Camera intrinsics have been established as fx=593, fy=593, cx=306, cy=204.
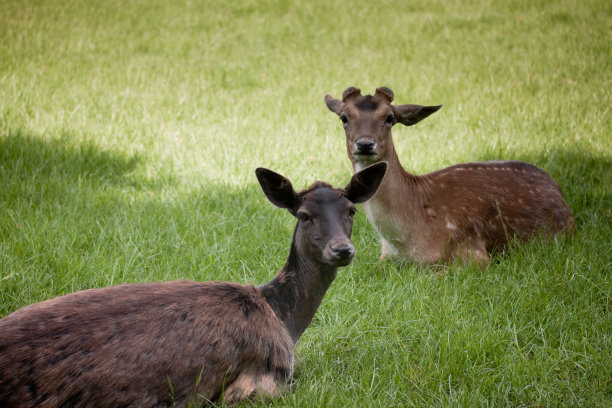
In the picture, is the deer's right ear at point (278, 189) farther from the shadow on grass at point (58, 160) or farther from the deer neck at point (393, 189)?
the shadow on grass at point (58, 160)

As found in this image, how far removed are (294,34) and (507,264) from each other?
9.78 meters

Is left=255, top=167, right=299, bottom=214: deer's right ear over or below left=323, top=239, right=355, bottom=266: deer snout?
over

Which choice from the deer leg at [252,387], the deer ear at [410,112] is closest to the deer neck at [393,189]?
the deer ear at [410,112]

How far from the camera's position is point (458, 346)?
153 inches

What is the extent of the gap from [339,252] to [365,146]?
1907 millimetres

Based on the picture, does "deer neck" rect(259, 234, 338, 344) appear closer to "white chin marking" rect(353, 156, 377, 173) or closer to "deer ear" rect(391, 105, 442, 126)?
"white chin marking" rect(353, 156, 377, 173)

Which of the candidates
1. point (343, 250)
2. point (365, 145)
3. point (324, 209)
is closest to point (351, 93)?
point (365, 145)

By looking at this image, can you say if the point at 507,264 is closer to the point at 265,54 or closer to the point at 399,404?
the point at 399,404

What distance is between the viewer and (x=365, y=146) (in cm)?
513

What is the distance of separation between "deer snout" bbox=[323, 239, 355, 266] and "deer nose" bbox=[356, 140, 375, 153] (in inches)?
71.1

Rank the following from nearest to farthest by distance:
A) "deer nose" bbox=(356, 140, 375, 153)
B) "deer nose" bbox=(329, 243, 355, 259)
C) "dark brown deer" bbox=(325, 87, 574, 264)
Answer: "deer nose" bbox=(329, 243, 355, 259)
"deer nose" bbox=(356, 140, 375, 153)
"dark brown deer" bbox=(325, 87, 574, 264)

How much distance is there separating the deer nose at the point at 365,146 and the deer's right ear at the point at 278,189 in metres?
1.35

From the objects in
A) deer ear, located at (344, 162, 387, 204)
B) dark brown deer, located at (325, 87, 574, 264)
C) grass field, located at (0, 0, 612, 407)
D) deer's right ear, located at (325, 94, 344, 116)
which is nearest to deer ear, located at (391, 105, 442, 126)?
dark brown deer, located at (325, 87, 574, 264)

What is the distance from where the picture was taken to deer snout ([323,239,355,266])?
11.2 ft
